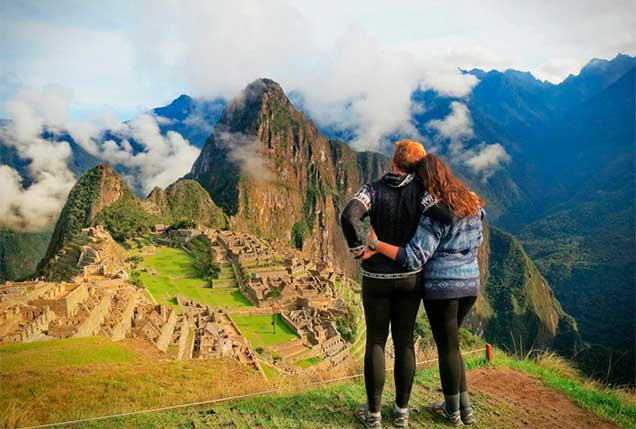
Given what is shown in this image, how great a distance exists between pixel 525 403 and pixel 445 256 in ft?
7.23

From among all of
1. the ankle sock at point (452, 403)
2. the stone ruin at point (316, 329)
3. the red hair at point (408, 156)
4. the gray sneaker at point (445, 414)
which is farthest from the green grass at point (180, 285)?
the red hair at point (408, 156)

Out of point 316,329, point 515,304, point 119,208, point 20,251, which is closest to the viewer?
point 316,329

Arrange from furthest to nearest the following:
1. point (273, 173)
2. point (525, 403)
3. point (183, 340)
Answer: point (273, 173), point (183, 340), point (525, 403)

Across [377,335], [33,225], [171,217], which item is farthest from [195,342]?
[33,225]

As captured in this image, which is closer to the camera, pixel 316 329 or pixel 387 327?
pixel 387 327

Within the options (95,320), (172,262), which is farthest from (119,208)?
(95,320)

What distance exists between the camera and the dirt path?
3.95m

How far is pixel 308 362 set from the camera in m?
17.9

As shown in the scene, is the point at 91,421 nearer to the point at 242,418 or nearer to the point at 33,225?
the point at 242,418

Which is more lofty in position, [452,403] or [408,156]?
[408,156]

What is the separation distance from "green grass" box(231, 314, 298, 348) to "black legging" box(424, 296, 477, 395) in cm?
1506

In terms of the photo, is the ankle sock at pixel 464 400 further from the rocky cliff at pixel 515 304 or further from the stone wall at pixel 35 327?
the rocky cliff at pixel 515 304

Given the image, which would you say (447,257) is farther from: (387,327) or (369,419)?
(369,419)

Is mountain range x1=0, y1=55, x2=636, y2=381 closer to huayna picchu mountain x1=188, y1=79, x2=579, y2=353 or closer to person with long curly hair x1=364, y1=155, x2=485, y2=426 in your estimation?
huayna picchu mountain x1=188, y1=79, x2=579, y2=353
